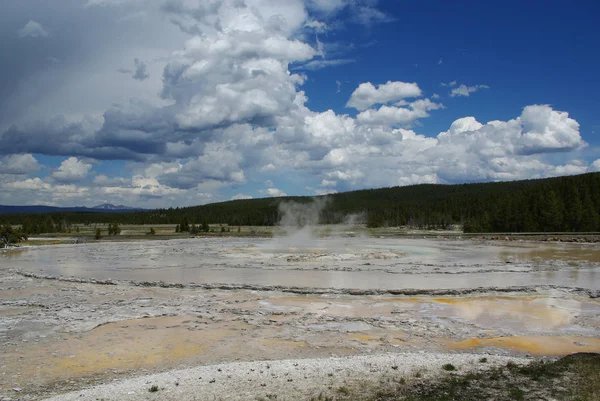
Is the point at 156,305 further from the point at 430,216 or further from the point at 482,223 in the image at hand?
the point at 430,216

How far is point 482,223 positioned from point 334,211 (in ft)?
260

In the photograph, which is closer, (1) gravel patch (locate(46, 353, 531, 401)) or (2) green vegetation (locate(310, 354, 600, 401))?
(2) green vegetation (locate(310, 354, 600, 401))

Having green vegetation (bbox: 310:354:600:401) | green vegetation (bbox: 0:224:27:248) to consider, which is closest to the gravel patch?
green vegetation (bbox: 310:354:600:401)

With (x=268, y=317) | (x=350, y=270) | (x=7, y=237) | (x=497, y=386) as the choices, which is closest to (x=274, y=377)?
(x=497, y=386)

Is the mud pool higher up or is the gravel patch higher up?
the gravel patch

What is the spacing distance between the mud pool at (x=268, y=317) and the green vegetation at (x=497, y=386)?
226cm

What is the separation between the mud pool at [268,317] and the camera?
11.7 meters

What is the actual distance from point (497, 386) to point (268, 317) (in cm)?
915

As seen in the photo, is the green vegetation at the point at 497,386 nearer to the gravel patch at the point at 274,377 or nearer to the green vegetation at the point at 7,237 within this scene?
the gravel patch at the point at 274,377

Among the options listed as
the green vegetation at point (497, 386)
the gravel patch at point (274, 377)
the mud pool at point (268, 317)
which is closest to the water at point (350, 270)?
the mud pool at point (268, 317)

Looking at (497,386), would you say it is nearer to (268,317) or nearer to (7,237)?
(268,317)

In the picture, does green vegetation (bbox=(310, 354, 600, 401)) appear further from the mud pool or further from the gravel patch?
the mud pool

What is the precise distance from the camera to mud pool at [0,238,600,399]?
1168cm

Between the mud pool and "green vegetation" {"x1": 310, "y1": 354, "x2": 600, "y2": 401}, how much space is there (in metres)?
2.26
